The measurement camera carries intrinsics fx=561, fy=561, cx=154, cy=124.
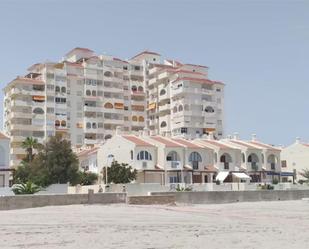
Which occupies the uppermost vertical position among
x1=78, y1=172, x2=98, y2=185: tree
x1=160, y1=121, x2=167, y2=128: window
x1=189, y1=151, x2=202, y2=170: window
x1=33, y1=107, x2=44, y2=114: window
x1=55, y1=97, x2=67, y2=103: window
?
x1=55, y1=97, x2=67, y2=103: window

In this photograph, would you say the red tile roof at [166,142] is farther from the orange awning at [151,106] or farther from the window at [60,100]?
the orange awning at [151,106]

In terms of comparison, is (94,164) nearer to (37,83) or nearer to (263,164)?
(263,164)

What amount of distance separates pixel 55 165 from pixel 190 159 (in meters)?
22.9

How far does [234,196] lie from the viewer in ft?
178

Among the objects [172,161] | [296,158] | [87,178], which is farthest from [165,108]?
[87,178]

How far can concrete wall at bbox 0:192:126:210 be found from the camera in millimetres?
39719

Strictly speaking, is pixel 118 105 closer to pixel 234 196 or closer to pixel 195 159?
pixel 195 159

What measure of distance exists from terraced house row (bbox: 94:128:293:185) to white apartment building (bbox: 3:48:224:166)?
34876 mm

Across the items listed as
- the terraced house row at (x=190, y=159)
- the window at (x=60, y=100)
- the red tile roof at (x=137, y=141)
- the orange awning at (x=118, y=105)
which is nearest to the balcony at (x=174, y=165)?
the terraced house row at (x=190, y=159)

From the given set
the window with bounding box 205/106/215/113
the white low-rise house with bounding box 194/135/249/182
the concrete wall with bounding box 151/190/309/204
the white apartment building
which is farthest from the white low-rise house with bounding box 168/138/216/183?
the window with bounding box 205/106/215/113

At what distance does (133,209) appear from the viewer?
3966 centimetres

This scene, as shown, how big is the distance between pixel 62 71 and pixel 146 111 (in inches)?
923

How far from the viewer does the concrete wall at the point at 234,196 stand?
50172 mm

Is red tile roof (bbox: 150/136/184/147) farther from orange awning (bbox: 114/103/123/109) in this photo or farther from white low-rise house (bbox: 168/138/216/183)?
orange awning (bbox: 114/103/123/109)
